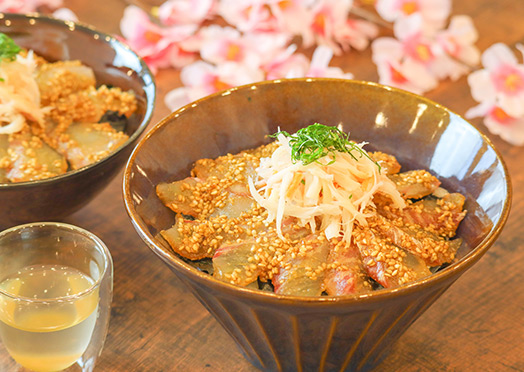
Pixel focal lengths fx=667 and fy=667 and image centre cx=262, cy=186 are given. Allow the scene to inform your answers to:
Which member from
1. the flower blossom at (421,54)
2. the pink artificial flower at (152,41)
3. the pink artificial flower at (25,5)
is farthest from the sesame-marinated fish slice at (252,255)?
the pink artificial flower at (25,5)

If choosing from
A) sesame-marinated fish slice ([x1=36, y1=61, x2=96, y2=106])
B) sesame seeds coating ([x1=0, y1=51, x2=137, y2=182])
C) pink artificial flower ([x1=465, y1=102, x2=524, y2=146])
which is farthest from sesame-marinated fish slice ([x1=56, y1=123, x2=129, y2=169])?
pink artificial flower ([x1=465, y1=102, x2=524, y2=146])

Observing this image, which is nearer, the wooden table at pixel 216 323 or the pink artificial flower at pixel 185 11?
the wooden table at pixel 216 323

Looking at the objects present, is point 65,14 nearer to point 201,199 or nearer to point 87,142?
point 87,142

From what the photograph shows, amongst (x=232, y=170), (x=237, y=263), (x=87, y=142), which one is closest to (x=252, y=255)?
(x=237, y=263)

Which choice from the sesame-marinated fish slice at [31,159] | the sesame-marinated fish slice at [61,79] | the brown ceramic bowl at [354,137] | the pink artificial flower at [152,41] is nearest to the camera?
the brown ceramic bowl at [354,137]

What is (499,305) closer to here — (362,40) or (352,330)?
(352,330)

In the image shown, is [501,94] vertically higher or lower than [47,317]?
higher

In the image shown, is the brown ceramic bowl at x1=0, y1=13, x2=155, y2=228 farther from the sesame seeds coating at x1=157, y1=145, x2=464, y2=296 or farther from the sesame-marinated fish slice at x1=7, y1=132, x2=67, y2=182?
the sesame seeds coating at x1=157, y1=145, x2=464, y2=296

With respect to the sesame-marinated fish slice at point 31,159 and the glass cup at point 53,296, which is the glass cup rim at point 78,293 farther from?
the sesame-marinated fish slice at point 31,159
